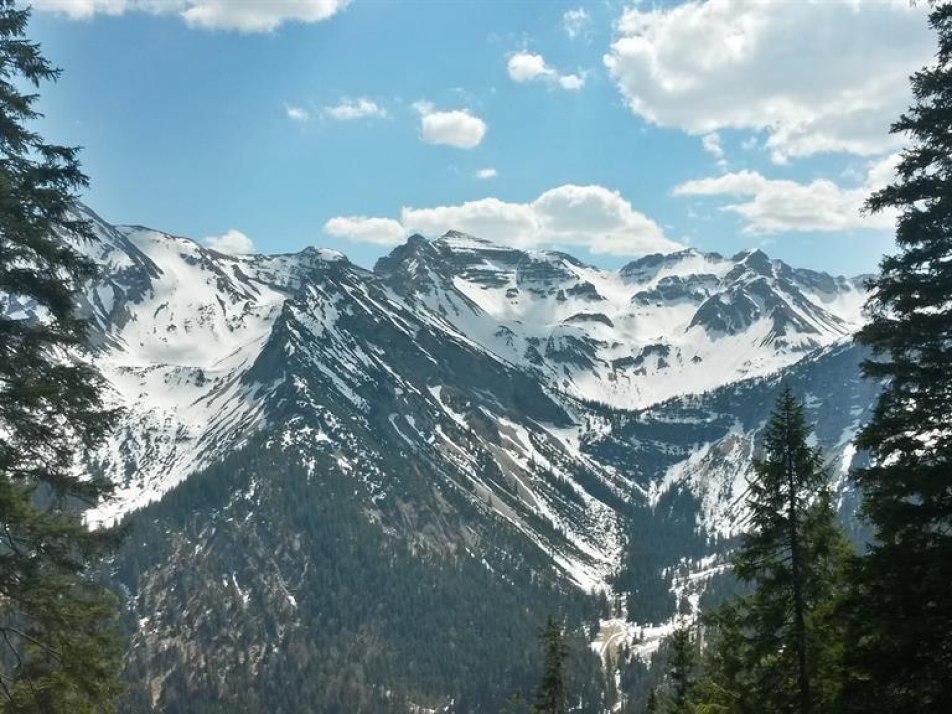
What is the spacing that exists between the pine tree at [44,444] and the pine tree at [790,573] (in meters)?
17.3

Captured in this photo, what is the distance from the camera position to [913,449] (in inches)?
666

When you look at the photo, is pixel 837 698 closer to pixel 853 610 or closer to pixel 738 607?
pixel 853 610

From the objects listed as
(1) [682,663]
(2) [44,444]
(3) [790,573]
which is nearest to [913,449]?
(3) [790,573]

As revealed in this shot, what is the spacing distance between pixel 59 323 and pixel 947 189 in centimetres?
2113

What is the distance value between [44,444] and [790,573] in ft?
65.6

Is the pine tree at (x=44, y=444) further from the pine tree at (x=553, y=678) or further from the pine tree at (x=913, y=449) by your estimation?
the pine tree at (x=553, y=678)

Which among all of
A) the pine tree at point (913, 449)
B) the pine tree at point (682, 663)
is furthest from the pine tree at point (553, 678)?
the pine tree at point (913, 449)

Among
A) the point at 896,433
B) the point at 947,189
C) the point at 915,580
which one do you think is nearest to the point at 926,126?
the point at 947,189

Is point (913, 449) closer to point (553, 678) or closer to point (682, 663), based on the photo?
point (682, 663)

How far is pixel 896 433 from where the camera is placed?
17.2 m

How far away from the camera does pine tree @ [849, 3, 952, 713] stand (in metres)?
15.0

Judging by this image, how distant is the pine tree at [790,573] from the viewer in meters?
21.3

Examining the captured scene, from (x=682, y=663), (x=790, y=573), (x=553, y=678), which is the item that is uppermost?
(x=790, y=573)

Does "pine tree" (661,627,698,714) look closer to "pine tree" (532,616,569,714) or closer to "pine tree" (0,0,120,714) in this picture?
"pine tree" (532,616,569,714)
